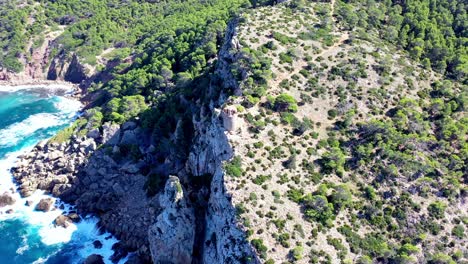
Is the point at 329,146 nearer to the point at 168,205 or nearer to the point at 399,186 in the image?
the point at 399,186

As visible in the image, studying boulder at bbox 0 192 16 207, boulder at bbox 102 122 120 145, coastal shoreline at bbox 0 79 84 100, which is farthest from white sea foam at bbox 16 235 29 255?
coastal shoreline at bbox 0 79 84 100

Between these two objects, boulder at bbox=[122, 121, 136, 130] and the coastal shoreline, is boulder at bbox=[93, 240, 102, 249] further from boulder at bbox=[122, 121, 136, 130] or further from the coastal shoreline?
the coastal shoreline

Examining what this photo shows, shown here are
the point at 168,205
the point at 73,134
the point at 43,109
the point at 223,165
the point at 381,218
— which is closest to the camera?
the point at 381,218

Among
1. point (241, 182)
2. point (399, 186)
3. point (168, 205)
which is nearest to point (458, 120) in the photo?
point (399, 186)

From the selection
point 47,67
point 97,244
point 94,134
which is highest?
point 94,134

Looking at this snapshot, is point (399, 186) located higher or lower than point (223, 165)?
lower

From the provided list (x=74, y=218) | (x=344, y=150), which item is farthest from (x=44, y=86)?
(x=344, y=150)

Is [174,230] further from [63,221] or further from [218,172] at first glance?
[63,221]

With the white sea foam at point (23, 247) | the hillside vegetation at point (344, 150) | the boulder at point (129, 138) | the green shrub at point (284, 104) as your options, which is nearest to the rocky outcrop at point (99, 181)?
the boulder at point (129, 138)
